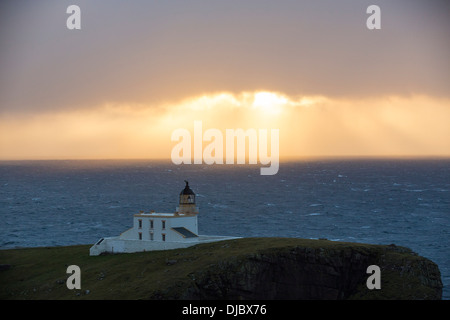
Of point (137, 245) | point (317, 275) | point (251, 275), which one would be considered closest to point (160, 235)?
point (137, 245)

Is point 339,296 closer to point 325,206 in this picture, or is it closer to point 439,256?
point 439,256

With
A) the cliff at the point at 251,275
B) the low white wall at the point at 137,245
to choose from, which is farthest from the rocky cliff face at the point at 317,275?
the low white wall at the point at 137,245

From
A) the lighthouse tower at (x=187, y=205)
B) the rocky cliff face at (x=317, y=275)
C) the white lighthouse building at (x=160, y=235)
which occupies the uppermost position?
the lighthouse tower at (x=187, y=205)

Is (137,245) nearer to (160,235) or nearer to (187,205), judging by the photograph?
(160,235)

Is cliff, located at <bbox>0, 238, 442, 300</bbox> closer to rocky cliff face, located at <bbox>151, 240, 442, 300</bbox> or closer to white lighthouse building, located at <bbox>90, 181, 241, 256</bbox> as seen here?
rocky cliff face, located at <bbox>151, 240, 442, 300</bbox>

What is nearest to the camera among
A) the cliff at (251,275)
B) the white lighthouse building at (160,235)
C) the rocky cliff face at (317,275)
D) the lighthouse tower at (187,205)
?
the cliff at (251,275)

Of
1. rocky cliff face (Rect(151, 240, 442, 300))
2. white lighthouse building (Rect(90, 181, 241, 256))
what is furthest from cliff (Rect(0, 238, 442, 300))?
white lighthouse building (Rect(90, 181, 241, 256))

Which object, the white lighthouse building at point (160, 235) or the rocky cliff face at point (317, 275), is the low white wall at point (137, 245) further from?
the rocky cliff face at point (317, 275)

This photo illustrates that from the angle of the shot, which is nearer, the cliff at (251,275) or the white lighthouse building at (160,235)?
the cliff at (251,275)

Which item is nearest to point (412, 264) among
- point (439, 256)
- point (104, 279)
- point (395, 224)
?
point (104, 279)
